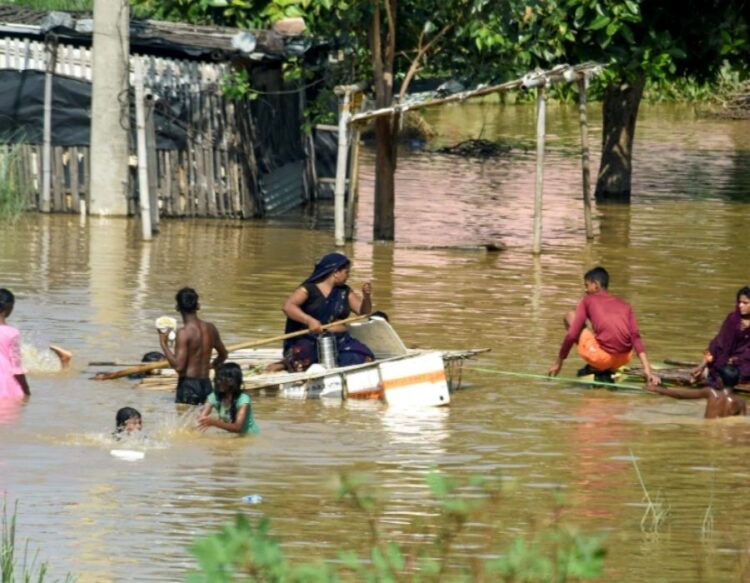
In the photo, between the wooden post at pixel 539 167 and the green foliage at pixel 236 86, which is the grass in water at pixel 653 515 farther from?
the green foliage at pixel 236 86

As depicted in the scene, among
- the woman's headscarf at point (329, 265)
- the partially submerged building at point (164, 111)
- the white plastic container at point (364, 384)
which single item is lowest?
the white plastic container at point (364, 384)

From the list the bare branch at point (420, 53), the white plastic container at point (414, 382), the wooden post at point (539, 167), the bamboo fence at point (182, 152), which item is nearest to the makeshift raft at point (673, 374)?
the white plastic container at point (414, 382)

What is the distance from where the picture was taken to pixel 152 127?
21.4m

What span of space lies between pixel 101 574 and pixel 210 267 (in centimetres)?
1110

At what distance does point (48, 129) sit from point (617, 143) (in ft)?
32.0

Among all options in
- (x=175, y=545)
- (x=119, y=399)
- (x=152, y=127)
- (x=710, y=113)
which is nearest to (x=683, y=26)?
(x=152, y=127)

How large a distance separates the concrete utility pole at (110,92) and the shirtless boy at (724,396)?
36.6ft

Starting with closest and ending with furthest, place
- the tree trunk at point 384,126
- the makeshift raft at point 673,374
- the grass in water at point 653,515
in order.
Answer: the grass in water at point 653,515 < the makeshift raft at point 673,374 < the tree trunk at point 384,126

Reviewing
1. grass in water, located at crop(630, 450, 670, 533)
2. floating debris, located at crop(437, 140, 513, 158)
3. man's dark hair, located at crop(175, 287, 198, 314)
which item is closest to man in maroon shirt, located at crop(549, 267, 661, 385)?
man's dark hair, located at crop(175, 287, 198, 314)

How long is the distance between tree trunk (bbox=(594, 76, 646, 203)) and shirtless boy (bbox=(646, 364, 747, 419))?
15.9m

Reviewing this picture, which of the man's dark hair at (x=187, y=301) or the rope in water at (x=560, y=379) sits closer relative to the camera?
the man's dark hair at (x=187, y=301)

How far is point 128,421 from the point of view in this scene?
1061 centimetres

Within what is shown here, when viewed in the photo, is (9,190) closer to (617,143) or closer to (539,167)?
(539,167)

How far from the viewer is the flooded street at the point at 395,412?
29.0 feet
